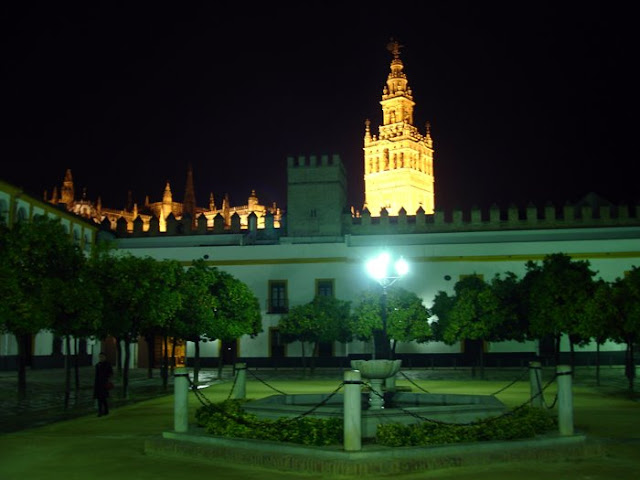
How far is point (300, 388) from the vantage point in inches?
900

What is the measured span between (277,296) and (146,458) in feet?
95.4

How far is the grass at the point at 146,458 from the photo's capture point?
352 inches

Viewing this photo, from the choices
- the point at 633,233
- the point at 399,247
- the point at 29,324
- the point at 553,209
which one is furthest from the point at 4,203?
the point at 633,233

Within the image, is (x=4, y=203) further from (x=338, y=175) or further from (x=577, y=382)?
(x=577, y=382)

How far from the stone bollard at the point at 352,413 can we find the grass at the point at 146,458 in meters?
0.61

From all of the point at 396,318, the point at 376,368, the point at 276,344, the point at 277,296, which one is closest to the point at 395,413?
the point at 376,368

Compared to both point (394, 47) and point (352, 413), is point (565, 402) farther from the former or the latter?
point (394, 47)

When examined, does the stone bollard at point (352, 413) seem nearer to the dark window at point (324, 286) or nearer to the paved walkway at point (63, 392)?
the paved walkway at point (63, 392)

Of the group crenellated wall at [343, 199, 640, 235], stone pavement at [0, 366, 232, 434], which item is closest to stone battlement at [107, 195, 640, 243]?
crenellated wall at [343, 199, 640, 235]

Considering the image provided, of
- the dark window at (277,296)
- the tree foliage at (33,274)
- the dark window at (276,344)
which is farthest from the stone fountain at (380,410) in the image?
the dark window at (277,296)

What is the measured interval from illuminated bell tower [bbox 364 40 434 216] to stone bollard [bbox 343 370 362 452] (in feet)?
252

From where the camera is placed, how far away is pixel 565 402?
35.6 feet

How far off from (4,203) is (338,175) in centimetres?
1774

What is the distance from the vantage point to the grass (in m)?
8.93
